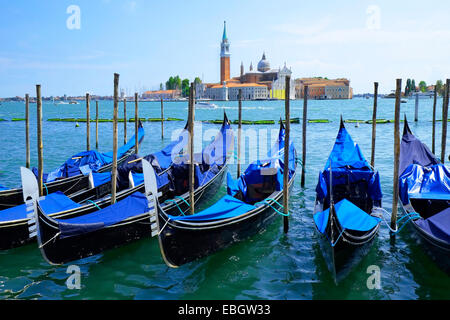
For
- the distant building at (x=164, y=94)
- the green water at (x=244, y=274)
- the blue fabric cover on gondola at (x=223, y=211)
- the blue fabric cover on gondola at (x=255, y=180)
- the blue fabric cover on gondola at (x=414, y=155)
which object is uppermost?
the distant building at (x=164, y=94)

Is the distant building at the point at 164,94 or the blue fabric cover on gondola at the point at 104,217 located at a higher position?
the distant building at the point at 164,94

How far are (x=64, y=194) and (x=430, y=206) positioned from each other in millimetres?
5189

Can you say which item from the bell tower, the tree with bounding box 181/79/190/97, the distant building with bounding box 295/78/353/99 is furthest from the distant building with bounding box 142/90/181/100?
the distant building with bounding box 295/78/353/99

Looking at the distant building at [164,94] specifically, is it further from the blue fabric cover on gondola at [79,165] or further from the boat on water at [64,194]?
the boat on water at [64,194]

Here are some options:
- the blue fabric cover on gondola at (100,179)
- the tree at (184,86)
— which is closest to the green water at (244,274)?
the blue fabric cover on gondola at (100,179)

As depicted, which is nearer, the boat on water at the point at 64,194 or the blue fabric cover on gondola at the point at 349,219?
the blue fabric cover on gondola at the point at 349,219


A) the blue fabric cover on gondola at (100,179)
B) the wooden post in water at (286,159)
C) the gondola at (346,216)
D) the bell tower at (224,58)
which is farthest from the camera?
the bell tower at (224,58)

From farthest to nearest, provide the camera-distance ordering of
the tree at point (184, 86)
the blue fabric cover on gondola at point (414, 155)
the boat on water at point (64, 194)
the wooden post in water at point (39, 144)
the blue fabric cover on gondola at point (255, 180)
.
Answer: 1. the tree at point (184, 86)
2. the blue fabric cover on gondola at point (414, 155)
3. the blue fabric cover on gondola at point (255, 180)
4. the wooden post in water at point (39, 144)
5. the boat on water at point (64, 194)

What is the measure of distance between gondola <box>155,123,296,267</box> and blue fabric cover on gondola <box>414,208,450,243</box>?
177cm

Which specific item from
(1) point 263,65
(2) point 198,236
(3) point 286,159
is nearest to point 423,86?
(1) point 263,65

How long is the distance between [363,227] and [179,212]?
248 centimetres

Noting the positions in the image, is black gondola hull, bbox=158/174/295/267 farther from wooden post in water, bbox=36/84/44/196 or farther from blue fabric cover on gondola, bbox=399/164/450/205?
wooden post in water, bbox=36/84/44/196

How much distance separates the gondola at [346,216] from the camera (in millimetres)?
3826
